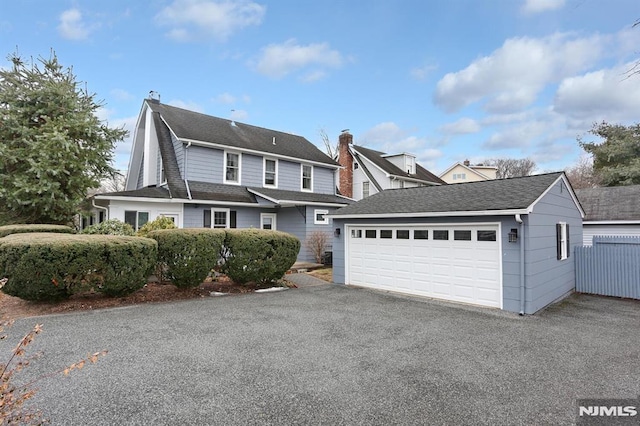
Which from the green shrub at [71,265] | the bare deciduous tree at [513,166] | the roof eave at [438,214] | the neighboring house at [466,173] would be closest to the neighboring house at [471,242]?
the roof eave at [438,214]

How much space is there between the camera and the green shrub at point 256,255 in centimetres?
943

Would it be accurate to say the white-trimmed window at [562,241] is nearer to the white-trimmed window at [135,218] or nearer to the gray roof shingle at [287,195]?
the gray roof shingle at [287,195]

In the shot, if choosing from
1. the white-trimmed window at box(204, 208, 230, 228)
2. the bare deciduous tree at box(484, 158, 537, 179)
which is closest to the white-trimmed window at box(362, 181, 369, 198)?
the white-trimmed window at box(204, 208, 230, 228)

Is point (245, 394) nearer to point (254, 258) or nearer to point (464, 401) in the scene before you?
point (464, 401)

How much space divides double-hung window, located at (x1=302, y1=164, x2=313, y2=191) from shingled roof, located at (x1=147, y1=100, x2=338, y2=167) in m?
0.55

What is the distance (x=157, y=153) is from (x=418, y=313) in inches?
578

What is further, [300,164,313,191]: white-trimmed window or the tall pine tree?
[300,164,313,191]: white-trimmed window

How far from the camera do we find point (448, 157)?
4481cm

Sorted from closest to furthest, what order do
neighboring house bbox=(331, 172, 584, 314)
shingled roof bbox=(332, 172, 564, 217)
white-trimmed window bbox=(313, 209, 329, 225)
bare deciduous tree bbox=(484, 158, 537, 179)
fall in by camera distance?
1. neighboring house bbox=(331, 172, 584, 314)
2. shingled roof bbox=(332, 172, 564, 217)
3. white-trimmed window bbox=(313, 209, 329, 225)
4. bare deciduous tree bbox=(484, 158, 537, 179)

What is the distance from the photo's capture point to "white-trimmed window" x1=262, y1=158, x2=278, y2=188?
17688mm

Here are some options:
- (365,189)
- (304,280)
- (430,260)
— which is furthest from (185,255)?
(365,189)

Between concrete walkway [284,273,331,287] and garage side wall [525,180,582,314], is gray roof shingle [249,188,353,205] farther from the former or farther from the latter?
garage side wall [525,180,582,314]

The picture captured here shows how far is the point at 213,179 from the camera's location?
52.2 feet
